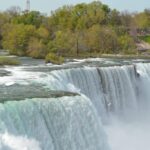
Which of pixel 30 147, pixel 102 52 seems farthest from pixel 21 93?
pixel 102 52

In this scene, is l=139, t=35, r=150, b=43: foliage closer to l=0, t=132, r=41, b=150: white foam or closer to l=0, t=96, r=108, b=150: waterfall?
l=0, t=96, r=108, b=150: waterfall

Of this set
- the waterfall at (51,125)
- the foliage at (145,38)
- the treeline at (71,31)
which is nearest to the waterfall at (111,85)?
the waterfall at (51,125)

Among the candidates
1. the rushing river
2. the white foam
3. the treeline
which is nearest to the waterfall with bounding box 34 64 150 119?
the rushing river

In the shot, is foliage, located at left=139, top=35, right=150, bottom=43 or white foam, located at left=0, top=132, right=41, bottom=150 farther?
foliage, located at left=139, top=35, right=150, bottom=43

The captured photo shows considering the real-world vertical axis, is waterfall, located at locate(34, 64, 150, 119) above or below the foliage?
below

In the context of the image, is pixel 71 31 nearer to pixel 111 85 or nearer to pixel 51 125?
pixel 111 85

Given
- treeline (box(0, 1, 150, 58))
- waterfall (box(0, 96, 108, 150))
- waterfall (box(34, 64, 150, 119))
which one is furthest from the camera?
treeline (box(0, 1, 150, 58))

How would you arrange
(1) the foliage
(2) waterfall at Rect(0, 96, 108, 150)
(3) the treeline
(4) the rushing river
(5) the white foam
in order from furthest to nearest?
(1) the foliage, (3) the treeline, (4) the rushing river, (2) waterfall at Rect(0, 96, 108, 150), (5) the white foam
